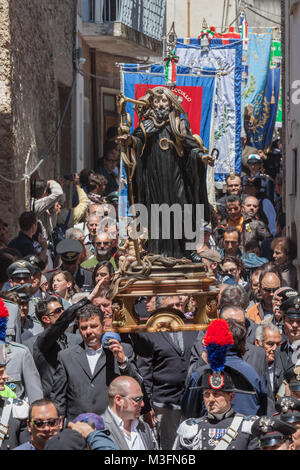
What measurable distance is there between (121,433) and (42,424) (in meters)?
0.50

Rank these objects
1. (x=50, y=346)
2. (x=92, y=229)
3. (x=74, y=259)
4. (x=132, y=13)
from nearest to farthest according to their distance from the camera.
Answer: (x=50, y=346)
(x=74, y=259)
(x=92, y=229)
(x=132, y=13)

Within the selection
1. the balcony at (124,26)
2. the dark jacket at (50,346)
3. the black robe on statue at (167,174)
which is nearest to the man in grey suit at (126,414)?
the dark jacket at (50,346)

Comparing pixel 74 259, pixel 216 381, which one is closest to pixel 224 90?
pixel 74 259

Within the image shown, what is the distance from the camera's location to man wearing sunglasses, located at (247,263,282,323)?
10460mm

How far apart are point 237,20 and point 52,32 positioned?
28.5 ft

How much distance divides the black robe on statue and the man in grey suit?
2385mm

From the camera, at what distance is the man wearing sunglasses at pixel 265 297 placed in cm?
1046

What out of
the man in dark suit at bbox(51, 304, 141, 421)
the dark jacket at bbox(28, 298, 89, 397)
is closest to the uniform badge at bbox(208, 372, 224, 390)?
the man in dark suit at bbox(51, 304, 141, 421)

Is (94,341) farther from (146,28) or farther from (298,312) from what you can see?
(146,28)

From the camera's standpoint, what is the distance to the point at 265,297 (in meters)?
10.5

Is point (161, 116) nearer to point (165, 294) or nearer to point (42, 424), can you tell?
point (165, 294)

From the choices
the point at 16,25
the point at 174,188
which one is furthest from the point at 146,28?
the point at 174,188

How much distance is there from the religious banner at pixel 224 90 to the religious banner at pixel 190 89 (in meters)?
0.18

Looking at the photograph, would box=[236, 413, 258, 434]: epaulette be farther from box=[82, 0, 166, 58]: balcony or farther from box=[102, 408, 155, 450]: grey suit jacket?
box=[82, 0, 166, 58]: balcony
